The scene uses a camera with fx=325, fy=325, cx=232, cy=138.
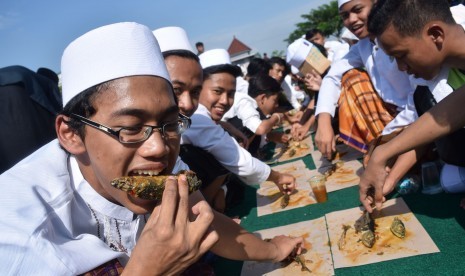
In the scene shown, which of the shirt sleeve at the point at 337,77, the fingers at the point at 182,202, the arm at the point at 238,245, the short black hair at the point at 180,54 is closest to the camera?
the fingers at the point at 182,202

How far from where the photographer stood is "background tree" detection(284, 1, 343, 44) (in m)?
51.7

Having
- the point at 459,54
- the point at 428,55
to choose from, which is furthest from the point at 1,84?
the point at 459,54

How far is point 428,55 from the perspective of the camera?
82.7 inches

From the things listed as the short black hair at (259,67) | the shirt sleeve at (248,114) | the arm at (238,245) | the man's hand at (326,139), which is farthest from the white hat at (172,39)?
the short black hair at (259,67)

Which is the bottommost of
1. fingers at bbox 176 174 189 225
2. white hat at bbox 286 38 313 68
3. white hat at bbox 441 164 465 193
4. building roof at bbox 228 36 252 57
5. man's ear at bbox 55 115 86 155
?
building roof at bbox 228 36 252 57

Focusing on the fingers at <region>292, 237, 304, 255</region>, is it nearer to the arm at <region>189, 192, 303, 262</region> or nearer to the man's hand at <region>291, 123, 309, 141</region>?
the arm at <region>189, 192, 303, 262</region>

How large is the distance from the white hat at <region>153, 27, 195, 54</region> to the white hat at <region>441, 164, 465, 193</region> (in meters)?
2.29

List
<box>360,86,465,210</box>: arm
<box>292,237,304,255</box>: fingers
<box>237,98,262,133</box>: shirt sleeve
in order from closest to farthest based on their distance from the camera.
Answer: <box>360,86,465,210</box>: arm → <box>292,237,304,255</box>: fingers → <box>237,98,262,133</box>: shirt sleeve

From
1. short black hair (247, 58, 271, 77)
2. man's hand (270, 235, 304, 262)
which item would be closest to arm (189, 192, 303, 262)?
man's hand (270, 235, 304, 262)

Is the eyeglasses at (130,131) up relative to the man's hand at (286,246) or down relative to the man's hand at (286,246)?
up

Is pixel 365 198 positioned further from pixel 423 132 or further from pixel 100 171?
pixel 100 171

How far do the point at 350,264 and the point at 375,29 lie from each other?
Answer: 1.62m

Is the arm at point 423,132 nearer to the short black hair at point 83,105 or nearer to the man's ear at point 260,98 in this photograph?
the short black hair at point 83,105

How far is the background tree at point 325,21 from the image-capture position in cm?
5166
